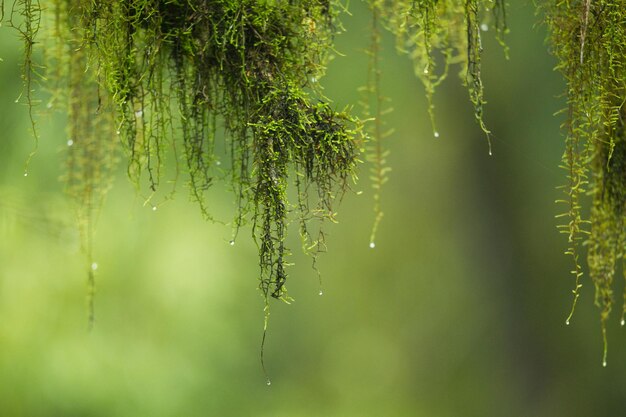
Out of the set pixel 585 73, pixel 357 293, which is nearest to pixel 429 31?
pixel 585 73

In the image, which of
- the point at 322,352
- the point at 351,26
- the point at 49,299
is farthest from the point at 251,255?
the point at 351,26

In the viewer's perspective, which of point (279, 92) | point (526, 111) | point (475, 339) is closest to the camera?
point (279, 92)

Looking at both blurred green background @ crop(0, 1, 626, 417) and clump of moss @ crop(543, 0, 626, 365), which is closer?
clump of moss @ crop(543, 0, 626, 365)

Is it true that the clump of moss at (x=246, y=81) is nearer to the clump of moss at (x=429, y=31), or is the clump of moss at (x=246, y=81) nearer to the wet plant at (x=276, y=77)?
the wet plant at (x=276, y=77)

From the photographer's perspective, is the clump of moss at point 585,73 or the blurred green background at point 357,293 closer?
the clump of moss at point 585,73

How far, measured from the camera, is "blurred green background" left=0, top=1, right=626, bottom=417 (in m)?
4.39

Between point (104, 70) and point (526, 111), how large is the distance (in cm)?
339

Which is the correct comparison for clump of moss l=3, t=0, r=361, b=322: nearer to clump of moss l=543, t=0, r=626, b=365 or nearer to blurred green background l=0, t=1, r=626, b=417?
clump of moss l=543, t=0, r=626, b=365

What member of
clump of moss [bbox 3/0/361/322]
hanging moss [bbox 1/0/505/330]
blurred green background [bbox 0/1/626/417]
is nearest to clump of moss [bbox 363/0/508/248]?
hanging moss [bbox 1/0/505/330]

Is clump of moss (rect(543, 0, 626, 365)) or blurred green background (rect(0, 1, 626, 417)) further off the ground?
clump of moss (rect(543, 0, 626, 365))

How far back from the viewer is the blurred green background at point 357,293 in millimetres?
4395

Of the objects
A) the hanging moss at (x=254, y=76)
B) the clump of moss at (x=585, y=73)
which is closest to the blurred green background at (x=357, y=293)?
the hanging moss at (x=254, y=76)

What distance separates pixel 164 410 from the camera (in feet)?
16.5

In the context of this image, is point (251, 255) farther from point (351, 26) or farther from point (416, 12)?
point (416, 12)
